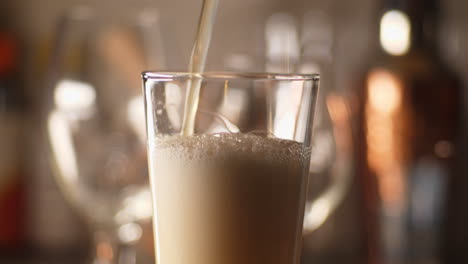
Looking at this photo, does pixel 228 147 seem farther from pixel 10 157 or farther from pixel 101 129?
pixel 10 157

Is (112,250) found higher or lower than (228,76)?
lower

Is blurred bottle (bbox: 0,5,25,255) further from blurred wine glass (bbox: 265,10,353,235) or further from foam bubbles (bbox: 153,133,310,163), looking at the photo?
foam bubbles (bbox: 153,133,310,163)

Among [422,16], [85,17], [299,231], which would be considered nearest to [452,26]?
[422,16]

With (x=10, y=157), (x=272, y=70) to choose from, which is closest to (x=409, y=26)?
(x=272, y=70)

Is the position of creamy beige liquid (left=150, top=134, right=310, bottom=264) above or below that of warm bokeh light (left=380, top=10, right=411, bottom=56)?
below

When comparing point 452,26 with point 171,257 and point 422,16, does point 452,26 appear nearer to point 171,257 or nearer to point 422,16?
point 422,16

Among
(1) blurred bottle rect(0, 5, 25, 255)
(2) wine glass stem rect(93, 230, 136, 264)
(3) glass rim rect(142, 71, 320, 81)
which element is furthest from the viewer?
(1) blurred bottle rect(0, 5, 25, 255)

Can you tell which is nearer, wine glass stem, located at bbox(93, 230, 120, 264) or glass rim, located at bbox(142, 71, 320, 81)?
glass rim, located at bbox(142, 71, 320, 81)

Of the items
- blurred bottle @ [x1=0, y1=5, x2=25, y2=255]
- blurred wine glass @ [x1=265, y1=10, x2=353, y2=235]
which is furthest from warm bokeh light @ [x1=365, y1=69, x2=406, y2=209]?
blurred bottle @ [x1=0, y1=5, x2=25, y2=255]
